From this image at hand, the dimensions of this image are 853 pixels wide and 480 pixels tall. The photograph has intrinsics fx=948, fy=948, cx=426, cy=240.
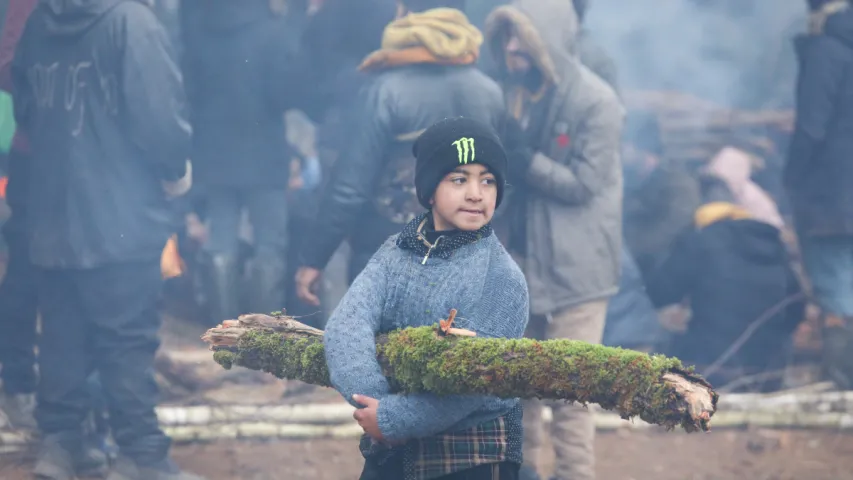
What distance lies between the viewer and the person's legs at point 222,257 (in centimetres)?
606

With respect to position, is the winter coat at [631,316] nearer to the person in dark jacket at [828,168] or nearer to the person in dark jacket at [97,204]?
the person in dark jacket at [828,168]

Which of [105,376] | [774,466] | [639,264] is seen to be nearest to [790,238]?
[639,264]

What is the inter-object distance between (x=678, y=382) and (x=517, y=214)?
3.57m

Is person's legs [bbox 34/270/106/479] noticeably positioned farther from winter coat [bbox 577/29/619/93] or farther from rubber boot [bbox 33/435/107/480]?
winter coat [bbox 577/29/619/93]

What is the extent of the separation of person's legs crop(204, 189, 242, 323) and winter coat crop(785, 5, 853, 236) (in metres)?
3.94

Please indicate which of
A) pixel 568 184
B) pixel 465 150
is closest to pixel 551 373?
pixel 465 150

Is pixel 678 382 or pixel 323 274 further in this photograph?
pixel 323 274

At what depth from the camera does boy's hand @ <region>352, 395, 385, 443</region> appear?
2539mm

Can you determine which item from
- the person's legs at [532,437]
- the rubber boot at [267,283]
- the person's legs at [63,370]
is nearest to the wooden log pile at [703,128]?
the person's legs at [532,437]

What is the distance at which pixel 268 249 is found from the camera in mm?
6160

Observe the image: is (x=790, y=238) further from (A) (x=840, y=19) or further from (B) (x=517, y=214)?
(B) (x=517, y=214)

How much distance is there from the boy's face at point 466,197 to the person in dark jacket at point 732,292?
4.17 meters

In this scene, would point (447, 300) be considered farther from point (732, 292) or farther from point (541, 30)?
point (732, 292)

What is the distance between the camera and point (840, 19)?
6.41 meters
